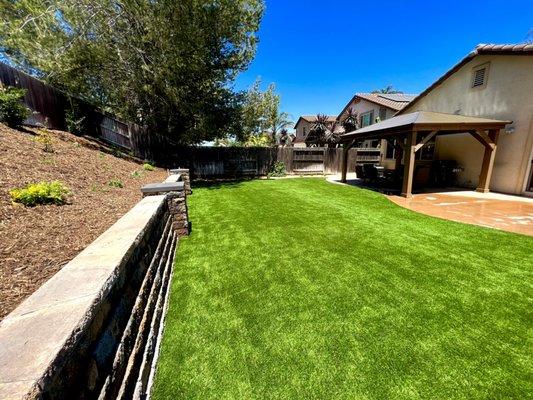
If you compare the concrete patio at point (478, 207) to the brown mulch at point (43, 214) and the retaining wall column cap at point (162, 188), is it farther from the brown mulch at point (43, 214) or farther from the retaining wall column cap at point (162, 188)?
the brown mulch at point (43, 214)

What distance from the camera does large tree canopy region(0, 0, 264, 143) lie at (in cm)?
1000

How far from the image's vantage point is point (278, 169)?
51.8 feet

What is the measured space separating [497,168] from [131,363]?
12.3 metres

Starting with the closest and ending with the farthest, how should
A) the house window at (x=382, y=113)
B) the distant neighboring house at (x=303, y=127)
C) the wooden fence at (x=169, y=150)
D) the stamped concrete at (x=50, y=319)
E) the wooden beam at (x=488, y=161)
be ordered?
the stamped concrete at (x=50, y=319) → the wooden beam at (x=488, y=161) → the wooden fence at (x=169, y=150) → the house window at (x=382, y=113) → the distant neighboring house at (x=303, y=127)

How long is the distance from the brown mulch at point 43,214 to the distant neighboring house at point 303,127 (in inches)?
1321

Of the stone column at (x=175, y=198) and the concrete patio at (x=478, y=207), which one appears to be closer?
the stone column at (x=175, y=198)

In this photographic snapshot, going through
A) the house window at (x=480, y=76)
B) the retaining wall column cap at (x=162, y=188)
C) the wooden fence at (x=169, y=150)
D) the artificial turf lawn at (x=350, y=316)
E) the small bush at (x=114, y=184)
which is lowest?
the artificial turf lawn at (x=350, y=316)

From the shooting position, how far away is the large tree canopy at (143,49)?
10000 millimetres

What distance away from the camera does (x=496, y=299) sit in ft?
10.1

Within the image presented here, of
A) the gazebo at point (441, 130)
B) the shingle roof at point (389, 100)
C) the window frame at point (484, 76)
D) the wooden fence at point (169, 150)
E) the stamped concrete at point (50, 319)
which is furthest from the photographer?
the shingle roof at point (389, 100)

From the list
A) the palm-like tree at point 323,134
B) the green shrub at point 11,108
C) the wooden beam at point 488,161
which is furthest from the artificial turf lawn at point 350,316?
the palm-like tree at point 323,134

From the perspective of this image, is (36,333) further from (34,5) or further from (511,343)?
(34,5)

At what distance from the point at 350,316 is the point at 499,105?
10.9 meters

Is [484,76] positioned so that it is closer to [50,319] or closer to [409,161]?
[409,161]
